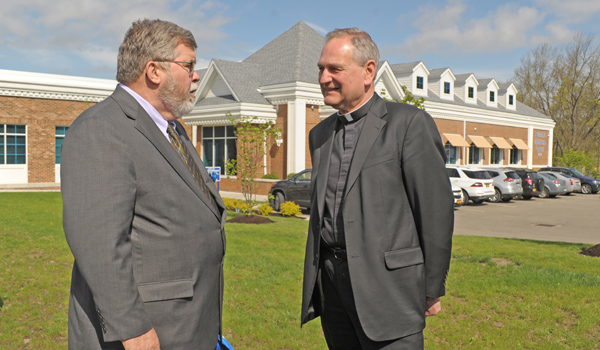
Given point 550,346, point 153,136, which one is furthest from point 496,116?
point 153,136

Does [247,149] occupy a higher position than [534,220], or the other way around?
[247,149]

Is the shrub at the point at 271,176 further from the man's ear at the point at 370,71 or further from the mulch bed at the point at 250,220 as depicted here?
the man's ear at the point at 370,71

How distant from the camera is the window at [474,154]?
3675 centimetres

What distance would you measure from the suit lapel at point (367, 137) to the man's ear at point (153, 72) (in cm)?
116

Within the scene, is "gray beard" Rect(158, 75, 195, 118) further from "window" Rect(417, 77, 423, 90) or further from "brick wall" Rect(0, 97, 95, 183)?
"window" Rect(417, 77, 423, 90)

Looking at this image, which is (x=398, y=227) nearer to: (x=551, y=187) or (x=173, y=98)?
(x=173, y=98)

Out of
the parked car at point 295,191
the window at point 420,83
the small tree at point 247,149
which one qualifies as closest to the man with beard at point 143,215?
the small tree at point 247,149

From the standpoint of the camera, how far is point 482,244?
10.7 meters

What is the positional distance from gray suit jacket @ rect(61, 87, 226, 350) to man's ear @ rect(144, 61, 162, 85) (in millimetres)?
168

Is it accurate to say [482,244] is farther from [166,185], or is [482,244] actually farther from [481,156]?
[481,156]

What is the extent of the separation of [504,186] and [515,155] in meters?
19.0

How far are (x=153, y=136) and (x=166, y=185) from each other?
26 centimetres

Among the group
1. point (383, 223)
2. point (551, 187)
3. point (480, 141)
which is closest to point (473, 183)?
point (551, 187)

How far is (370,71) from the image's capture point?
3.03 metres
